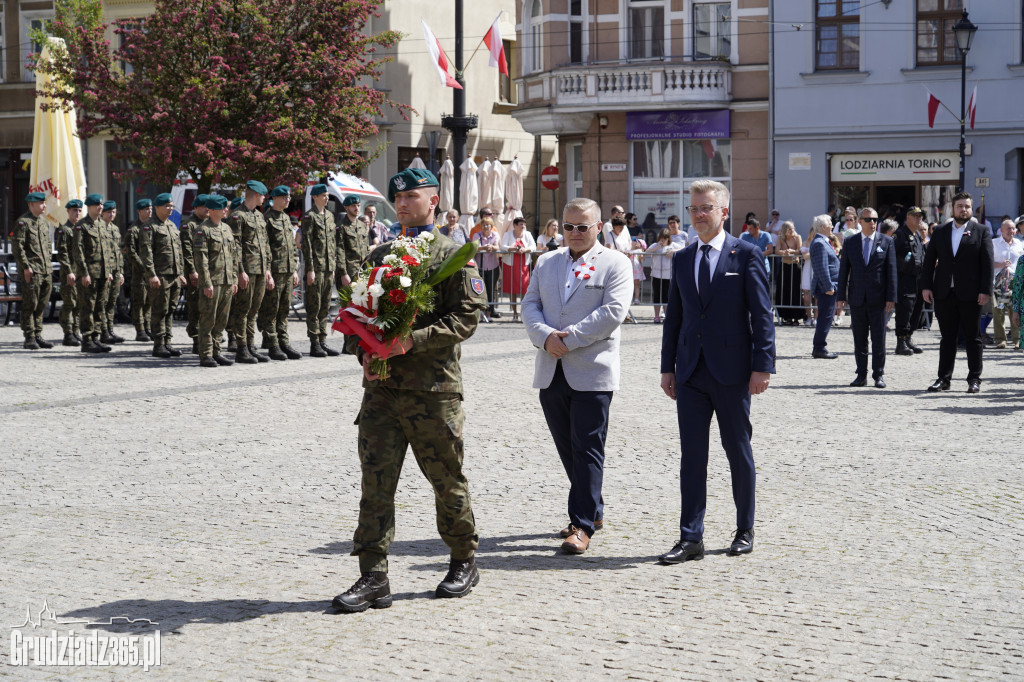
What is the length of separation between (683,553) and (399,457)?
1.64 metres

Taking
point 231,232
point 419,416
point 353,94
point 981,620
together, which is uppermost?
point 353,94

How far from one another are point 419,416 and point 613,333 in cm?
173

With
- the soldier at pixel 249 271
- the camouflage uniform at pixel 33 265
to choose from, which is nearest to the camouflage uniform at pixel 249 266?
the soldier at pixel 249 271

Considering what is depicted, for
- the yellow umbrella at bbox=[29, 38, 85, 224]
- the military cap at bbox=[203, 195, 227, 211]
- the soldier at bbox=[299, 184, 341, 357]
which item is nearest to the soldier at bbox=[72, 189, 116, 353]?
the soldier at bbox=[299, 184, 341, 357]

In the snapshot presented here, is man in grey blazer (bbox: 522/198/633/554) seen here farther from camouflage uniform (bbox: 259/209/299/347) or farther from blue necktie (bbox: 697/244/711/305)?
camouflage uniform (bbox: 259/209/299/347)

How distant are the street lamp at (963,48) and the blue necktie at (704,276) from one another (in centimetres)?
2306

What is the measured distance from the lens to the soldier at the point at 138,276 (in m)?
18.5

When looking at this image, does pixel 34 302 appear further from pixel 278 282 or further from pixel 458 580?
pixel 458 580

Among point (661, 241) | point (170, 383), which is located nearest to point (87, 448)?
point (170, 383)

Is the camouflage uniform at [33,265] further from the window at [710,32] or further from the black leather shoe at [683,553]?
the window at [710,32]

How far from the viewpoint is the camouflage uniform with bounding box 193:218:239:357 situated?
15.5 meters

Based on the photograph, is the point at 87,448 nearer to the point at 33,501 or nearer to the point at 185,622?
the point at 33,501

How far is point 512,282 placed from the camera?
937 inches

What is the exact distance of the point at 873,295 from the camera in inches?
565
